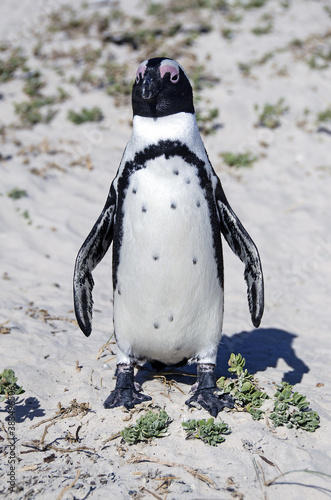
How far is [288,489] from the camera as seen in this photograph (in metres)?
2.45

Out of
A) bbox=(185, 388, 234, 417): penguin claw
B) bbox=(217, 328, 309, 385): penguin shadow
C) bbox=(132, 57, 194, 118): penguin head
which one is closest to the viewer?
bbox=(132, 57, 194, 118): penguin head

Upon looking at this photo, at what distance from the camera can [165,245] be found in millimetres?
2904

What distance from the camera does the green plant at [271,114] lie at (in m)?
7.98

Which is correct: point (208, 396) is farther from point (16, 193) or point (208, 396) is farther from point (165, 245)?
point (16, 193)

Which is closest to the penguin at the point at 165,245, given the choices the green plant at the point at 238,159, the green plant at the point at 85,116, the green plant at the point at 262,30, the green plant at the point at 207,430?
the green plant at the point at 207,430

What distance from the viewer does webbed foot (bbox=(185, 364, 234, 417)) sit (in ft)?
9.72

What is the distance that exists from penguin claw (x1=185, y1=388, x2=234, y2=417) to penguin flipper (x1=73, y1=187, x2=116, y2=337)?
2.44 feet

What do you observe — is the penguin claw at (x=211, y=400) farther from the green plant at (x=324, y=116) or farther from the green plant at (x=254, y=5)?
the green plant at (x=254, y=5)

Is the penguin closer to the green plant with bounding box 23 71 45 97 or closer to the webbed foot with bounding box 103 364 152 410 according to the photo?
the webbed foot with bounding box 103 364 152 410

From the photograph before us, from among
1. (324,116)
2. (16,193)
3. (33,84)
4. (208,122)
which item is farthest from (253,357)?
(33,84)

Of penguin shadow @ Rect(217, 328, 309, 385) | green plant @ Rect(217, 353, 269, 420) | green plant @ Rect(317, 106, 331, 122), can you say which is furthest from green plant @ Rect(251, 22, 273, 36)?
green plant @ Rect(217, 353, 269, 420)

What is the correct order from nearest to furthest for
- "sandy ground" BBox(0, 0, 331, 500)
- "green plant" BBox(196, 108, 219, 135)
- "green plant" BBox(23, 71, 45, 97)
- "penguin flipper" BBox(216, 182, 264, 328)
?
"sandy ground" BBox(0, 0, 331, 500) < "penguin flipper" BBox(216, 182, 264, 328) < "green plant" BBox(196, 108, 219, 135) < "green plant" BBox(23, 71, 45, 97)

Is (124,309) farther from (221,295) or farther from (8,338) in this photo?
(8,338)

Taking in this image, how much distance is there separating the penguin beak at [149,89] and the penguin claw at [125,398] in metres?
1.62
